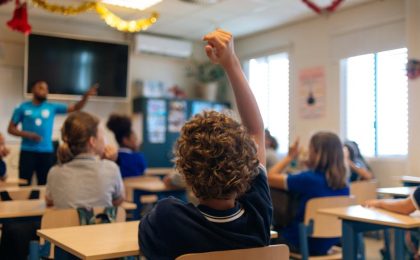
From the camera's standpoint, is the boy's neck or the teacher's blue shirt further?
the teacher's blue shirt

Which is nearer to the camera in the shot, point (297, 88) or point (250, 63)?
point (297, 88)

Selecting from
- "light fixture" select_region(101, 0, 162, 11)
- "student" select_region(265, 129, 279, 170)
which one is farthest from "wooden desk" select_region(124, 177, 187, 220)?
"light fixture" select_region(101, 0, 162, 11)

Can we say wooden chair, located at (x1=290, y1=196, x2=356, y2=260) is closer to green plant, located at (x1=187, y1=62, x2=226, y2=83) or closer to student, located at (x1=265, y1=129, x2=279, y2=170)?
student, located at (x1=265, y1=129, x2=279, y2=170)

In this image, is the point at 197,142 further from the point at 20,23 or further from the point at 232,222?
the point at 20,23

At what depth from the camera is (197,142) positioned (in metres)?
1.19

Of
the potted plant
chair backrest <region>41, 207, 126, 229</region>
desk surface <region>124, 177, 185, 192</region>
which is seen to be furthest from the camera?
the potted plant

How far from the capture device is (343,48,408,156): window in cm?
545

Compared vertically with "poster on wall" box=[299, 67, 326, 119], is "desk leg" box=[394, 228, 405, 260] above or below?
below

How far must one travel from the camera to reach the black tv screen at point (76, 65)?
20.8ft

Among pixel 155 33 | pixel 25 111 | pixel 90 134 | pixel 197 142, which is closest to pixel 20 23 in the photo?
pixel 25 111

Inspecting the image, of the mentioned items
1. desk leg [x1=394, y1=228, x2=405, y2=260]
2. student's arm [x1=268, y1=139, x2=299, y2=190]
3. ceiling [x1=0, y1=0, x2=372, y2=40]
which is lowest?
desk leg [x1=394, y1=228, x2=405, y2=260]

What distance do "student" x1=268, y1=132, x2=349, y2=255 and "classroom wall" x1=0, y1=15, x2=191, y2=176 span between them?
4.46m

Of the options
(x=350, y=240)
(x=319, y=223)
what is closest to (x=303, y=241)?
(x=319, y=223)

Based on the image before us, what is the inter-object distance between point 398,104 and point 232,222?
476 cm
